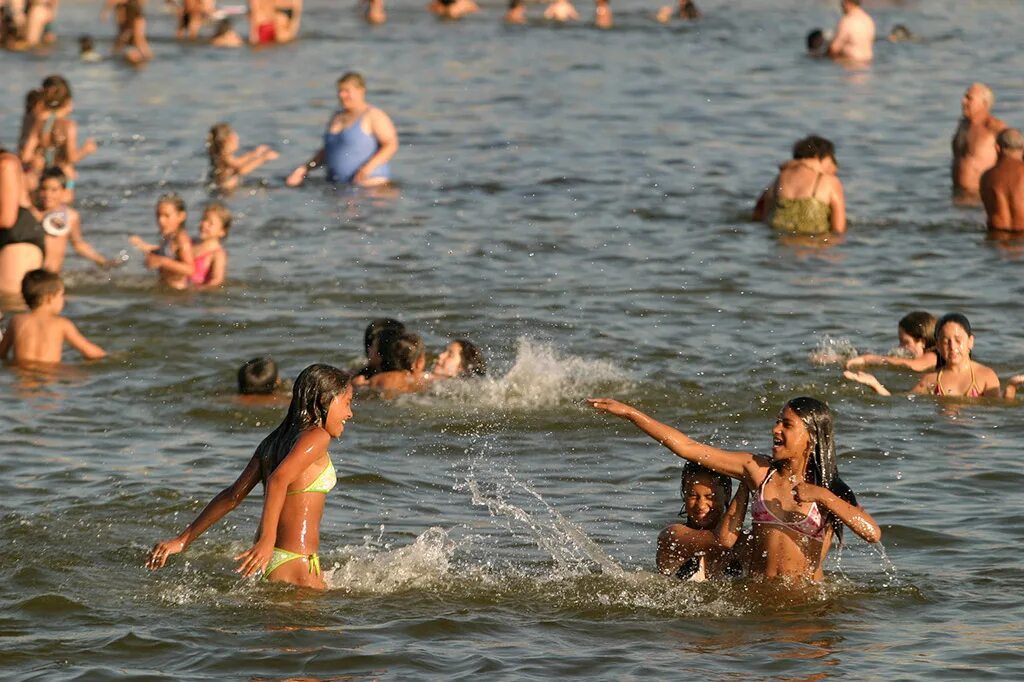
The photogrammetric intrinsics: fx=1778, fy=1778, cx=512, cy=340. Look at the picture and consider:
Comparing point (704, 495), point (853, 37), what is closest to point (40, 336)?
point (704, 495)

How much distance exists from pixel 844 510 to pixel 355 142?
12.0m

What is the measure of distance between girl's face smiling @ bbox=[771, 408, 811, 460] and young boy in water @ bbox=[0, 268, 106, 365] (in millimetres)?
6540

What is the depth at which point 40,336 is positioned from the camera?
1221 cm

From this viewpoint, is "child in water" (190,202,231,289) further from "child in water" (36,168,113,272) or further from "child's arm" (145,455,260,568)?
"child's arm" (145,455,260,568)

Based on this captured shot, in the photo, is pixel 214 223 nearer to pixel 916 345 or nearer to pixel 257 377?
pixel 257 377

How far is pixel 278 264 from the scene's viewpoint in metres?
15.9

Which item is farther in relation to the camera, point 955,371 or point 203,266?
point 203,266

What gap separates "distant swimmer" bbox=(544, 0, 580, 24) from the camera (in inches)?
1427

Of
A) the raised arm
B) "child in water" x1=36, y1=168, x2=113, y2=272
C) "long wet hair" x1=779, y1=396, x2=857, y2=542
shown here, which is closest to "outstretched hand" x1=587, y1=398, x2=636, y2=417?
the raised arm

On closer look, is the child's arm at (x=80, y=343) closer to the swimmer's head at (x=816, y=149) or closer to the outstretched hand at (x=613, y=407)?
the outstretched hand at (x=613, y=407)

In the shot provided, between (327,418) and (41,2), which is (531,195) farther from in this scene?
(41,2)

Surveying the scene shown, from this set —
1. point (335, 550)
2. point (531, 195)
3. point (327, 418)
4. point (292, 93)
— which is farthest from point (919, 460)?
point (292, 93)

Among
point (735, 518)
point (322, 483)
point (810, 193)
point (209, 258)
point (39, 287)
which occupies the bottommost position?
point (735, 518)

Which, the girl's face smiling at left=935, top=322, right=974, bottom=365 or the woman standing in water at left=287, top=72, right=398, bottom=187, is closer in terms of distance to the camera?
the girl's face smiling at left=935, top=322, right=974, bottom=365
